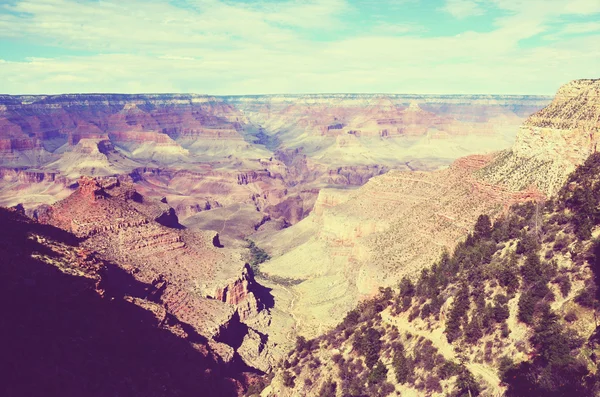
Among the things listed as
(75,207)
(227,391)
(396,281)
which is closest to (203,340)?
(227,391)

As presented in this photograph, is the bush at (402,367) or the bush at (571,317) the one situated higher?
the bush at (571,317)

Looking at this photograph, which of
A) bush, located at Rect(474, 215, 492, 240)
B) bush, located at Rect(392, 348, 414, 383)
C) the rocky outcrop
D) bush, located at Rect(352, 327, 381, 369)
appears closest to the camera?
bush, located at Rect(392, 348, 414, 383)

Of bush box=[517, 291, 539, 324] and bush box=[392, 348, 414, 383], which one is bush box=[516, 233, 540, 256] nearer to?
bush box=[517, 291, 539, 324]

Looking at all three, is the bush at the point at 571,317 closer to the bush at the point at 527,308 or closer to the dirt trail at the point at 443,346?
the bush at the point at 527,308

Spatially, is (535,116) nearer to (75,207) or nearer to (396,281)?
(396,281)

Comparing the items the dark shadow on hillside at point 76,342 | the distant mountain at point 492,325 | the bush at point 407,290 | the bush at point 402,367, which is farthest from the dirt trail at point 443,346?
the dark shadow on hillside at point 76,342

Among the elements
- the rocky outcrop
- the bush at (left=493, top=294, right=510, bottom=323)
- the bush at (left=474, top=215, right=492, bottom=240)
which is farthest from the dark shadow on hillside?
the bush at (left=474, top=215, right=492, bottom=240)
